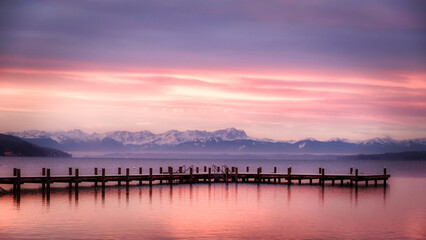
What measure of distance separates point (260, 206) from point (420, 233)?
1666 cm

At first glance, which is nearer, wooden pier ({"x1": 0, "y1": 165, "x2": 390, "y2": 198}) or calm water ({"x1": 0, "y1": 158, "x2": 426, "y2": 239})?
calm water ({"x1": 0, "y1": 158, "x2": 426, "y2": 239})

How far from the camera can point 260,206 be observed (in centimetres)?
4972

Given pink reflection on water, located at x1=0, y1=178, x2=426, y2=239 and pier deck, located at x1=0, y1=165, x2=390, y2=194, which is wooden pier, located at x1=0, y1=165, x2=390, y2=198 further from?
pink reflection on water, located at x1=0, y1=178, x2=426, y2=239

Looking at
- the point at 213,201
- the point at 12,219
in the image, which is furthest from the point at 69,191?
the point at 12,219

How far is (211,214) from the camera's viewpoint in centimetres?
4359

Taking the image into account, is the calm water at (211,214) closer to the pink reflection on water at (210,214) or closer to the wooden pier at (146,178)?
the pink reflection on water at (210,214)

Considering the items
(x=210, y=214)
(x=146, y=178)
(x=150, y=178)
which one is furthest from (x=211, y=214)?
(x=146, y=178)

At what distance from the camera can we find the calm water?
34594 mm

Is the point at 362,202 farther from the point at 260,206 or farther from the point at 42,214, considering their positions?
the point at 42,214

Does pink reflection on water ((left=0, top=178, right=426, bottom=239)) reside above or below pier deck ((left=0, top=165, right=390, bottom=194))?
below

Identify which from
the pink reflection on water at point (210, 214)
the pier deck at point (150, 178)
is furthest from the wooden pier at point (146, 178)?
the pink reflection on water at point (210, 214)

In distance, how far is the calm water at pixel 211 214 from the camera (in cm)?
3459

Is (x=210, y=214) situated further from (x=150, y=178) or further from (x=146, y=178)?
(x=146, y=178)

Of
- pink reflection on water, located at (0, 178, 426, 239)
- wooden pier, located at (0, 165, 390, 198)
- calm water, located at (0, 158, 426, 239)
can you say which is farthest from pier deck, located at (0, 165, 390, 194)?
pink reflection on water, located at (0, 178, 426, 239)
